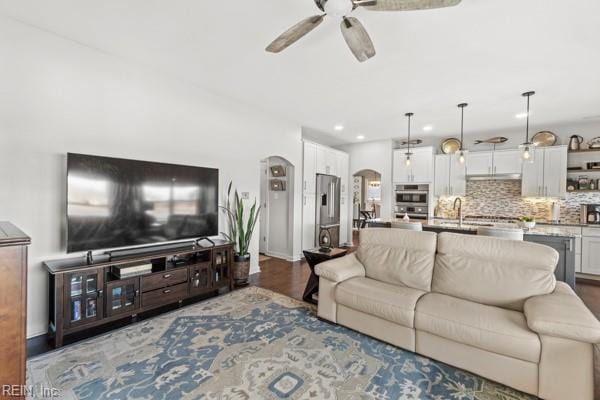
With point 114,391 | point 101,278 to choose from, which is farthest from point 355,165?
point 114,391

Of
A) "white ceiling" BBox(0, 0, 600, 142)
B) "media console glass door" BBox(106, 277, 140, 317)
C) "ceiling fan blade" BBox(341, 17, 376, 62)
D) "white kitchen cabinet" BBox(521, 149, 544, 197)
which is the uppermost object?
"white ceiling" BBox(0, 0, 600, 142)

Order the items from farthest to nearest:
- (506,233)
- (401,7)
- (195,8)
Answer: (506,233) → (195,8) → (401,7)

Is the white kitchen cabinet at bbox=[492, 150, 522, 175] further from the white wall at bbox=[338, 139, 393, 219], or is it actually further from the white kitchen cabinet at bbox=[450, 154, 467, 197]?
the white wall at bbox=[338, 139, 393, 219]

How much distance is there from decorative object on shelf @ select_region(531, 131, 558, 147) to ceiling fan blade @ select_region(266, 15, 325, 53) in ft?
18.9

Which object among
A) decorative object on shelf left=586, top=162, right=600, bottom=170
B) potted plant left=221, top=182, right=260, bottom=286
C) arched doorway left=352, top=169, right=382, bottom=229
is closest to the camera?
potted plant left=221, top=182, right=260, bottom=286

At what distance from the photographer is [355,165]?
739 centimetres

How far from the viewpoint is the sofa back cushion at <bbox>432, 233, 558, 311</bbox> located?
225 cm

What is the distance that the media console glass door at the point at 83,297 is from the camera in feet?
7.91

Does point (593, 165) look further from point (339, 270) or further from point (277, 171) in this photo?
point (277, 171)

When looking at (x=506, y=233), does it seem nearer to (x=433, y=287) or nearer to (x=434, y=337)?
(x=433, y=287)

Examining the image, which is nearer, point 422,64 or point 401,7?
point 401,7

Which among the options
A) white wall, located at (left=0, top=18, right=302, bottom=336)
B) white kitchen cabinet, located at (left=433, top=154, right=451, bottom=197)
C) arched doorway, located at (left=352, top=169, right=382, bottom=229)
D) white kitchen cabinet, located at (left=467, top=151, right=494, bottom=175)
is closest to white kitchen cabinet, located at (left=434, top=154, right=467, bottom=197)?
white kitchen cabinet, located at (left=433, top=154, right=451, bottom=197)

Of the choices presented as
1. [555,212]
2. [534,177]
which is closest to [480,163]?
[534,177]

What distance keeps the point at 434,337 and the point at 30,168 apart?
3793mm
